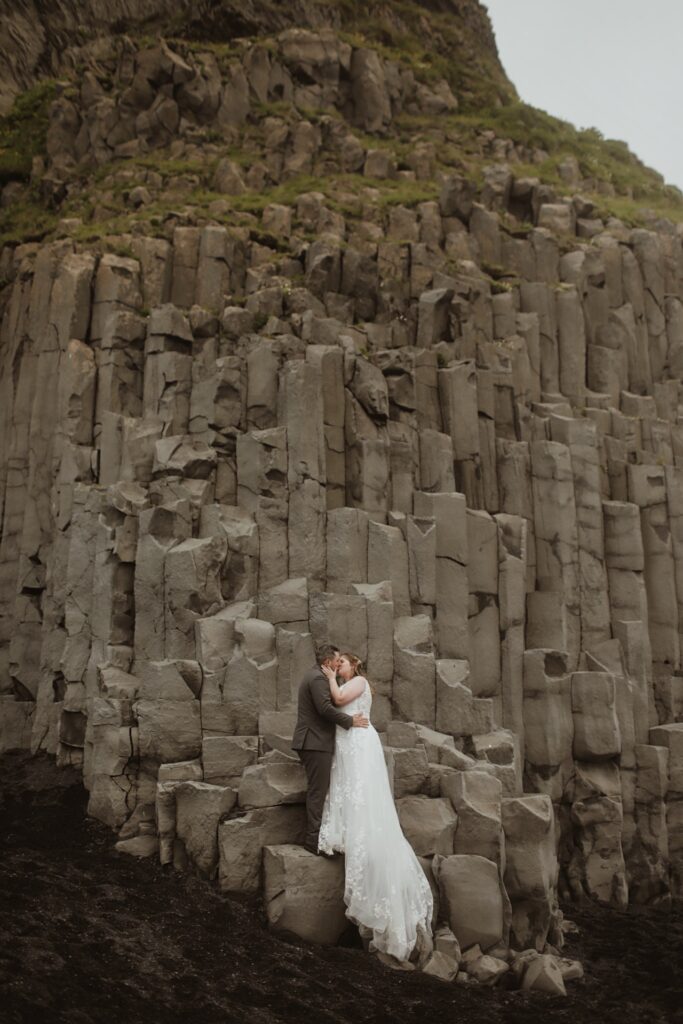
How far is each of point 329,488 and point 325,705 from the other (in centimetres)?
682

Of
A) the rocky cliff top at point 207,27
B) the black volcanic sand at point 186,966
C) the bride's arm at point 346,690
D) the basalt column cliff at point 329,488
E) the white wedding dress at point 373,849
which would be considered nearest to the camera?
the black volcanic sand at point 186,966

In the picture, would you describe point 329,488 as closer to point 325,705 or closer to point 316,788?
point 325,705

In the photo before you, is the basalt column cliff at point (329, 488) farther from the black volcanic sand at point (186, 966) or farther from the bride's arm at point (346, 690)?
the bride's arm at point (346, 690)

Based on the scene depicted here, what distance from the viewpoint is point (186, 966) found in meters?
13.1

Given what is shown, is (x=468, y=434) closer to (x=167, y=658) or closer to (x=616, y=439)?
(x=616, y=439)

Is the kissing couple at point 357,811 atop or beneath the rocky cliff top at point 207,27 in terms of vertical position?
beneath

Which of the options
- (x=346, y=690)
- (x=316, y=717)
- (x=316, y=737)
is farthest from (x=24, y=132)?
(x=316, y=737)

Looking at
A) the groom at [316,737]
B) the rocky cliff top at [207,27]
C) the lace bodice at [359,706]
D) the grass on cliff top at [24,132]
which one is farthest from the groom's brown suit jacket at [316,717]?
the rocky cliff top at [207,27]

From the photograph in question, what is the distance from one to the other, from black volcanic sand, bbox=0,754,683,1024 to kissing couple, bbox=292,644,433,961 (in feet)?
2.00

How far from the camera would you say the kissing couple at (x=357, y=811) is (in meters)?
14.2

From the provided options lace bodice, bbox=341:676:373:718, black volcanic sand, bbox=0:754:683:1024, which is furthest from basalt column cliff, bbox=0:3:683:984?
lace bodice, bbox=341:676:373:718

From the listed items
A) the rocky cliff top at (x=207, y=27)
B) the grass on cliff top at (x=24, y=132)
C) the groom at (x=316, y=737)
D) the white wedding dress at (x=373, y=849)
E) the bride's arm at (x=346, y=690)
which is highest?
the rocky cliff top at (x=207, y=27)

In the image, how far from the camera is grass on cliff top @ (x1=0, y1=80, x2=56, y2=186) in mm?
34500

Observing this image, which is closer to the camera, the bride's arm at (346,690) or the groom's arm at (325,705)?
the groom's arm at (325,705)
